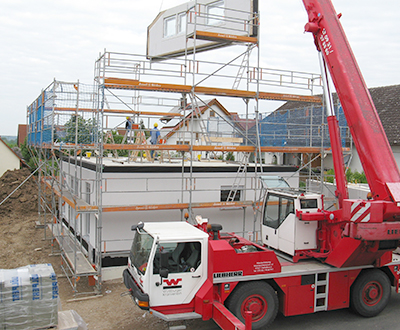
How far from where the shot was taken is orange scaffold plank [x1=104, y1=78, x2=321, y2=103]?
11.5 meters

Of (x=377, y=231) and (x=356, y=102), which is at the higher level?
(x=356, y=102)

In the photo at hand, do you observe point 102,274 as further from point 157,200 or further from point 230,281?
point 230,281

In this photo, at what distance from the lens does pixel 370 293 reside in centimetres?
941

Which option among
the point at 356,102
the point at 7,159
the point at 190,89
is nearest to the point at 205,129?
the point at 190,89

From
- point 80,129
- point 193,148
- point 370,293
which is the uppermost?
point 80,129

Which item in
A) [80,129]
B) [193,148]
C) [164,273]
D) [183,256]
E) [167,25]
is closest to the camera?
[164,273]

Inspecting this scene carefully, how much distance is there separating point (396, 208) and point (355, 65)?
3.52 m

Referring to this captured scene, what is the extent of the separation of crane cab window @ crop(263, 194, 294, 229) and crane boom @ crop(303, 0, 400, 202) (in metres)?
1.90

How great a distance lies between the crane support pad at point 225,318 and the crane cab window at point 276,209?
114 inches

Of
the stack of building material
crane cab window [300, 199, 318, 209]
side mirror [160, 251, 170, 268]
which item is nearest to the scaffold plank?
crane cab window [300, 199, 318, 209]

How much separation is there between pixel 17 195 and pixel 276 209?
18979 mm

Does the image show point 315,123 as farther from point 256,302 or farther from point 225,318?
point 225,318

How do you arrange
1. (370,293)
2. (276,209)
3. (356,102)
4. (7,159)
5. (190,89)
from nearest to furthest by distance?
(356,102)
(370,293)
(276,209)
(190,89)
(7,159)

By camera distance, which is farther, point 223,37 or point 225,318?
point 223,37
